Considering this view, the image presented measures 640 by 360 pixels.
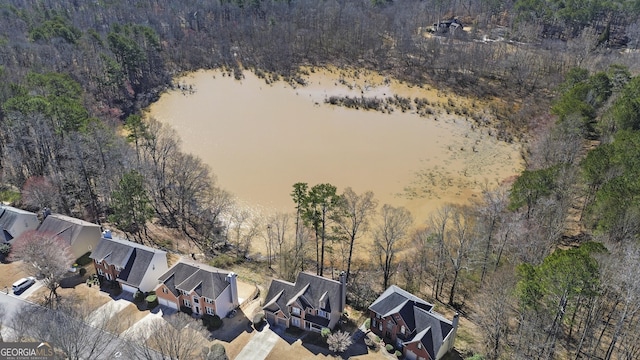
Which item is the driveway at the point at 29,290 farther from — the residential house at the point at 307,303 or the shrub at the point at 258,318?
the residential house at the point at 307,303

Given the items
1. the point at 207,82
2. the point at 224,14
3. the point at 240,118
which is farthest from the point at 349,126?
the point at 224,14

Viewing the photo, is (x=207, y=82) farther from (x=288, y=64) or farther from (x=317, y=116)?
(x=317, y=116)

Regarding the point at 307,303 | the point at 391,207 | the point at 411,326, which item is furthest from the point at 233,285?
the point at 391,207

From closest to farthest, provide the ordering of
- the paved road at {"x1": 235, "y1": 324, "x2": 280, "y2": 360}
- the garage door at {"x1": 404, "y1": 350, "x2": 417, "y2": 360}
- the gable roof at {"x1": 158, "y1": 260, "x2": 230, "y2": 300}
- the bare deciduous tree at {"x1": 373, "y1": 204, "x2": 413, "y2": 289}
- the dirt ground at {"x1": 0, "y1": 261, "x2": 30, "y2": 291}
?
the garage door at {"x1": 404, "y1": 350, "x2": 417, "y2": 360}
the paved road at {"x1": 235, "y1": 324, "x2": 280, "y2": 360}
the gable roof at {"x1": 158, "y1": 260, "x2": 230, "y2": 300}
the dirt ground at {"x1": 0, "y1": 261, "x2": 30, "y2": 291}
the bare deciduous tree at {"x1": 373, "y1": 204, "x2": 413, "y2": 289}

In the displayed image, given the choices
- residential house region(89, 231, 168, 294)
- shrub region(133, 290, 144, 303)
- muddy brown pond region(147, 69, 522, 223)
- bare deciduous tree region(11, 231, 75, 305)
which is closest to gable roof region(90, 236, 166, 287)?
residential house region(89, 231, 168, 294)

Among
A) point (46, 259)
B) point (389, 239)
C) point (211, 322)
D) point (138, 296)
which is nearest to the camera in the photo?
point (211, 322)

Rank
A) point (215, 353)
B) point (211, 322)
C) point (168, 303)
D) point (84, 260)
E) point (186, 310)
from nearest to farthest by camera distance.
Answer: point (215, 353) < point (211, 322) < point (186, 310) < point (168, 303) < point (84, 260)

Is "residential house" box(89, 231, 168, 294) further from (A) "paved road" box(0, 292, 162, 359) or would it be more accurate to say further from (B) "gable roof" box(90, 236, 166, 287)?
(A) "paved road" box(0, 292, 162, 359)

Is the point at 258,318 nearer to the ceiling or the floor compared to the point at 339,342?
nearer to the floor

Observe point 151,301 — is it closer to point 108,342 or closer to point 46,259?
point 108,342
